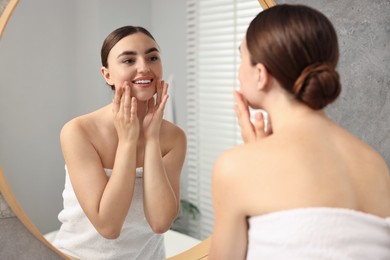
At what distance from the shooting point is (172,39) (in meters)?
1.06

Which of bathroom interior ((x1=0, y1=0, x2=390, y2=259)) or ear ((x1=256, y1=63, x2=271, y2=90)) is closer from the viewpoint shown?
ear ((x1=256, y1=63, x2=271, y2=90))

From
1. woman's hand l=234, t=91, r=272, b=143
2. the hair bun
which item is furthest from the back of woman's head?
woman's hand l=234, t=91, r=272, b=143

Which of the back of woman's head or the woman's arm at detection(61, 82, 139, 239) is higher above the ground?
the back of woman's head

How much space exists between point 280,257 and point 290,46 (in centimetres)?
33

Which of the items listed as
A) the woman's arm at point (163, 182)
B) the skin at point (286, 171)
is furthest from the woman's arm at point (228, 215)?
the woman's arm at point (163, 182)

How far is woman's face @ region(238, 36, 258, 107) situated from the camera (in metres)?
0.82

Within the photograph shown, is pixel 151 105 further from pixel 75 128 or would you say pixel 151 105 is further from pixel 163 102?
pixel 75 128

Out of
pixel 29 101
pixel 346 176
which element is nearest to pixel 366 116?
pixel 346 176

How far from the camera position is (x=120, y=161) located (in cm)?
97

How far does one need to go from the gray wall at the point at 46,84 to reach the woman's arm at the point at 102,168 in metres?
0.03

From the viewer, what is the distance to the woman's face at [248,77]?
0.82 meters

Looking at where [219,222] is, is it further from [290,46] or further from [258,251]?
[290,46]

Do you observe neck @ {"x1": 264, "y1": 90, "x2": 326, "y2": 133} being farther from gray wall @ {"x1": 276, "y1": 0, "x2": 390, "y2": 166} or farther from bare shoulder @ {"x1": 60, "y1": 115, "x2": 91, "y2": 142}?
gray wall @ {"x1": 276, "y1": 0, "x2": 390, "y2": 166}

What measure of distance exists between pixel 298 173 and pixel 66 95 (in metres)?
0.50
